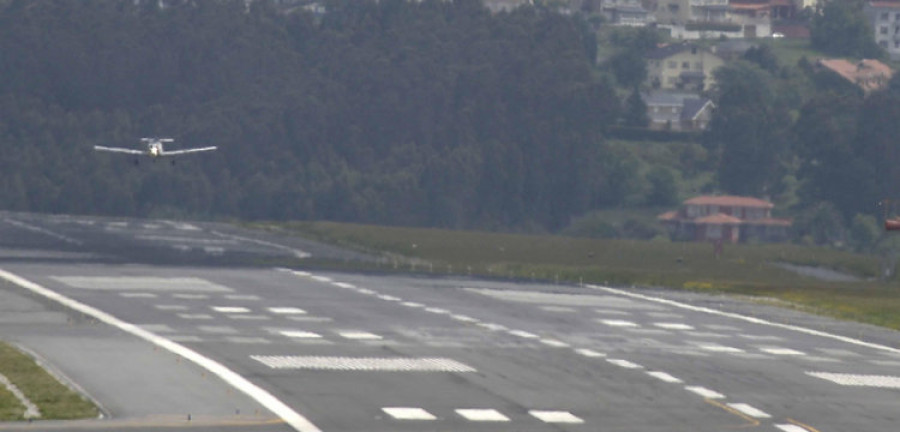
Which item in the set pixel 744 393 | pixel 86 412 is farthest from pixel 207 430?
pixel 744 393

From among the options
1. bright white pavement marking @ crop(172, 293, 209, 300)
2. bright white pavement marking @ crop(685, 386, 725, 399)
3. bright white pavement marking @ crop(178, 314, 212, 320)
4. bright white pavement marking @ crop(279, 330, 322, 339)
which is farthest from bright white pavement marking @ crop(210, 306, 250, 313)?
bright white pavement marking @ crop(685, 386, 725, 399)

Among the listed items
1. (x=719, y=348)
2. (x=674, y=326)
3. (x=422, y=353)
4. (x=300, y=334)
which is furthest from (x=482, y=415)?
(x=674, y=326)

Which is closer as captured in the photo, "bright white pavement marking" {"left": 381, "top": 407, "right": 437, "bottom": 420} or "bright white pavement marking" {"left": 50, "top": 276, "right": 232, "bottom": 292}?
"bright white pavement marking" {"left": 381, "top": 407, "right": 437, "bottom": 420}

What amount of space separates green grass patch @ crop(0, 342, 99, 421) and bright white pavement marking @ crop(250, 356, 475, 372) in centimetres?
744

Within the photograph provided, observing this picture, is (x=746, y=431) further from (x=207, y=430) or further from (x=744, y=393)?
(x=207, y=430)

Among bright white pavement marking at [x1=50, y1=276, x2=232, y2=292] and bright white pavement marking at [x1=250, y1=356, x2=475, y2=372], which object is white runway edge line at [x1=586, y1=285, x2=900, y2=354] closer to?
bright white pavement marking at [x1=50, y1=276, x2=232, y2=292]

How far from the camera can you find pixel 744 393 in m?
57.8

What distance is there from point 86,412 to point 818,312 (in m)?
54.3

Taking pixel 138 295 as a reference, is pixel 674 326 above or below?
below

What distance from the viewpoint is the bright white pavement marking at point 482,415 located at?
5012cm

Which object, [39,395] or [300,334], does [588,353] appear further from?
[39,395]

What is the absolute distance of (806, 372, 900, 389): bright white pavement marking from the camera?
62.9 m

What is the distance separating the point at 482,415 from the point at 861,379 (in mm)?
18702

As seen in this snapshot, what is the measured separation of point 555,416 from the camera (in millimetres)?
51250
